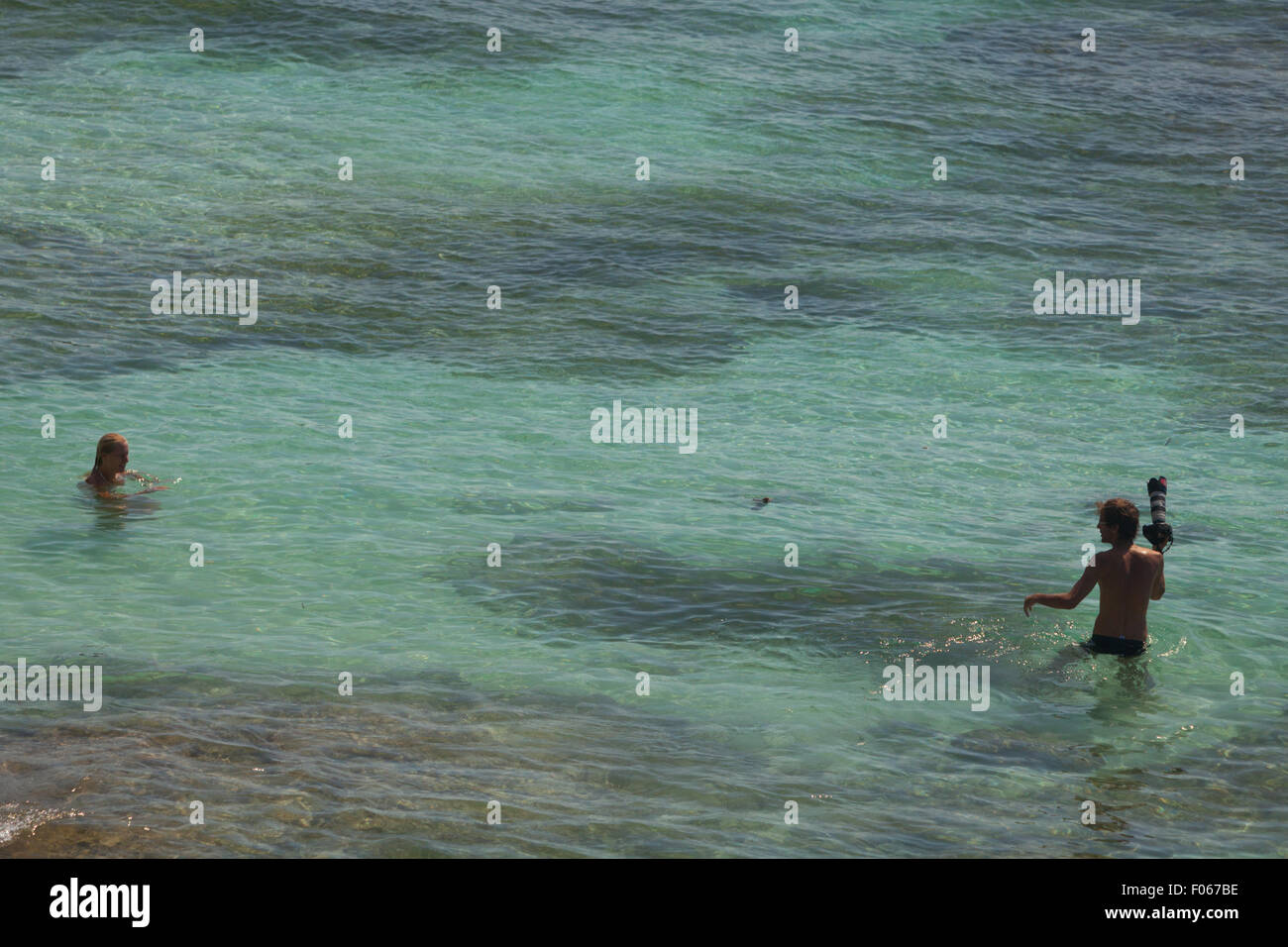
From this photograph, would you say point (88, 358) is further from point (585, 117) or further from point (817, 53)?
point (817, 53)

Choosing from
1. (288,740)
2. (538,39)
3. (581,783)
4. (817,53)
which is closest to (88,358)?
(288,740)

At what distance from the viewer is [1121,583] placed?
36.3ft

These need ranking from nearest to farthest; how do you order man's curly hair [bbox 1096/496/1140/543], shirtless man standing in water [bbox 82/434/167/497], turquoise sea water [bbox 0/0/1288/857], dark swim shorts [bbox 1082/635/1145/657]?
1. turquoise sea water [bbox 0/0/1288/857]
2. man's curly hair [bbox 1096/496/1140/543]
3. dark swim shorts [bbox 1082/635/1145/657]
4. shirtless man standing in water [bbox 82/434/167/497]

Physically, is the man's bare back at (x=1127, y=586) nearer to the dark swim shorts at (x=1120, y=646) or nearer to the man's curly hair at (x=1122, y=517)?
the dark swim shorts at (x=1120, y=646)

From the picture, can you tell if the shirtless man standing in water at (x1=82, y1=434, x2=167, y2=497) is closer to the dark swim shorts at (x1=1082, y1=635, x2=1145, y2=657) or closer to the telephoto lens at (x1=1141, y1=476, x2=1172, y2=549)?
the dark swim shorts at (x1=1082, y1=635, x2=1145, y2=657)

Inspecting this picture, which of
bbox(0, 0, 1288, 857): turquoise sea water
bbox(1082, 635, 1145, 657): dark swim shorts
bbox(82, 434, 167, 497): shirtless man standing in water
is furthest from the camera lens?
bbox(82, 434, 167, 497): shirtless man standing in water

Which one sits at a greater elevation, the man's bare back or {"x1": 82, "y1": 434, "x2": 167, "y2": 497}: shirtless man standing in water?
Result: {"x1": 82, "y1": 434, "x2": 167, "y2": 497}: shirtless man standing in water

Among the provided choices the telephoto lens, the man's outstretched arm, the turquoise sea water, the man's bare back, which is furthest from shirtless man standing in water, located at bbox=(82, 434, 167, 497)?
the telephoto lens

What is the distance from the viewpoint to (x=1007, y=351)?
66.5 feet

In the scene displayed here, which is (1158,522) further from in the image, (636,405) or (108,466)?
(108,466)

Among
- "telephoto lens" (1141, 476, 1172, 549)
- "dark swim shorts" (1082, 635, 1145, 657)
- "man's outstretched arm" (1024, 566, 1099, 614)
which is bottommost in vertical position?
"dark swim shorts" (1082, 635, 1145, 657)

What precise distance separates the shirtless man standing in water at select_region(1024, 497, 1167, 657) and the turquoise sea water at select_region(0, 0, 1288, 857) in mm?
385

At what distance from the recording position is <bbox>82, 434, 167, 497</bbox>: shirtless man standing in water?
A: 1374 centimetres

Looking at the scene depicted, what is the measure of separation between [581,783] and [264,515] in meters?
6.07
